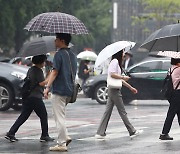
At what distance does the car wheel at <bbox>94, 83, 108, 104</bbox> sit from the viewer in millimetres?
24984

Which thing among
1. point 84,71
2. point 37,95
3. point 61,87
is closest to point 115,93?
point 37,95

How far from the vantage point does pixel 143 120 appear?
17.8 m

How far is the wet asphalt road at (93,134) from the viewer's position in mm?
11703

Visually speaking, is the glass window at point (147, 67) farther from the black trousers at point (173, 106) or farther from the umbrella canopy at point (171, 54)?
the black trousers at point (173, 106)

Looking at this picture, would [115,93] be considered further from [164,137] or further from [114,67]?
[164,137]

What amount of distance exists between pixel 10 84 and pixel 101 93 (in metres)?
5.67

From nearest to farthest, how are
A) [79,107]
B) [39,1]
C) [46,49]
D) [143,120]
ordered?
[46,49] < [143,120] < [79,107] < [39,1]

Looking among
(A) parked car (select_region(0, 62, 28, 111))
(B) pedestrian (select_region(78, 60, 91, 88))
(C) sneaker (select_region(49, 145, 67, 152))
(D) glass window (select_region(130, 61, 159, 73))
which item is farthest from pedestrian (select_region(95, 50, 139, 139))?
(B) pedestrian (select_region(78, 60, 91, 88))

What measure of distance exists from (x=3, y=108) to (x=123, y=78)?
302 inches

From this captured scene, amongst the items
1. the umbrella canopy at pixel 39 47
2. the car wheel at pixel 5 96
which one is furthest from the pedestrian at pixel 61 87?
the car wheel at pixel 5 96

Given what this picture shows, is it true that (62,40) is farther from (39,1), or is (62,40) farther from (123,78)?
(39,1)

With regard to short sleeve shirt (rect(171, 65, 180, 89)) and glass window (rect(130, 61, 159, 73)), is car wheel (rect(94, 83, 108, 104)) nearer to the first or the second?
glass window (rect(130, 61, 159, 73))

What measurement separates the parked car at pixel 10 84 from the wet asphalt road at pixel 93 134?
1.02 ft

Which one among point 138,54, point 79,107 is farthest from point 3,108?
point 138,54
